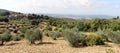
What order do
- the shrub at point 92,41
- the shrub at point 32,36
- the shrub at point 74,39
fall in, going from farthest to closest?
the shrub at point 32,36, the shrub at point 92,41, the shrub at point 74,39

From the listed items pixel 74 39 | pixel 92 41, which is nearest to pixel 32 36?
pixel 74 39

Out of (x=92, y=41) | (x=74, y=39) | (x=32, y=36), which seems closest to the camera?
(x=74, y=39)

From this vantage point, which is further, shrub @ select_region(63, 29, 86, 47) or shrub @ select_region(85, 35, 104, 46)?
shrub @ select_region(85, 35, 104, 46)

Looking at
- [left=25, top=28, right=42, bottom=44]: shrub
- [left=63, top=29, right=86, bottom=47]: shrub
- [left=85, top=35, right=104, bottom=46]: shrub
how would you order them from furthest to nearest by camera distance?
1. [left=25, top=28, right=42, bottom=44]: shrub
2. [left=85, top=35, right=104, bottom=46]: shrub
3. [left=63, top=29, right=86, bottom=47]: shrub

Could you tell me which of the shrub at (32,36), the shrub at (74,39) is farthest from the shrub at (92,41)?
the shrub at (32,36)

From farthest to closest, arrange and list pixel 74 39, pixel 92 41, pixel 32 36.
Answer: pixel 32 36 → pixel 92 41 → pixel 74 39

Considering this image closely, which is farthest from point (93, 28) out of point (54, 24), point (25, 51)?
point (25, 51)

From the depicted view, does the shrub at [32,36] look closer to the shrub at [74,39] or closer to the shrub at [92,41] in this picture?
the shrub at [74,39]

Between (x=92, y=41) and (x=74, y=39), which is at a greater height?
(x=74, y=39)

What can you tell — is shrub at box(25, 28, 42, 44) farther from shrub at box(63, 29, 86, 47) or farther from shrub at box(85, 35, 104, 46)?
shrub at box(85, 35, 104, 46)

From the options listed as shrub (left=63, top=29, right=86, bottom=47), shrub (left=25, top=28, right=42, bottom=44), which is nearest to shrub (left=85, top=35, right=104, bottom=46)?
shrub (left=63, top=29, right=86, bottom=47)

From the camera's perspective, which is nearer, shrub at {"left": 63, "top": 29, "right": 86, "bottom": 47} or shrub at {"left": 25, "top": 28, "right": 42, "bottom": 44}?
shrub at {"left": 63, "top": 29, "right": 86, "bottom": 47}

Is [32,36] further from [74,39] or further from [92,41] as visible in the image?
[92,41]

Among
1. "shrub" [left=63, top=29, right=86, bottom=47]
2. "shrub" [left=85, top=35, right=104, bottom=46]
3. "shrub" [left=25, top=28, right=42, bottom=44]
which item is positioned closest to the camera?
"shrub" [left=63, top=29, right=86, bottom=47]
